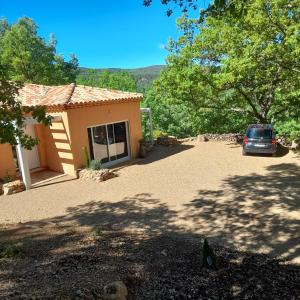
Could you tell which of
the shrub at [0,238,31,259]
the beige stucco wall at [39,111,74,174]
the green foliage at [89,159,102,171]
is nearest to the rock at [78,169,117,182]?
the green foliage at [89,159,102,171]

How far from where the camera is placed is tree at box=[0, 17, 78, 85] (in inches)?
1271

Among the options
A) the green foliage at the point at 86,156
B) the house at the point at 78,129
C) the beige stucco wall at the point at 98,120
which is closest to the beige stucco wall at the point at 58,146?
the house at the point at 78,129

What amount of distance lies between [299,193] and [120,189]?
6805 mm

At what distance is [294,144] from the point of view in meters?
18.8

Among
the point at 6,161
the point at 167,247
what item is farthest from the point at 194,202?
the point at 6,161

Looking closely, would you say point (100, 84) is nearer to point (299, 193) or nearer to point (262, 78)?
point (262, 78)

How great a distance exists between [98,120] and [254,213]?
10.1 m

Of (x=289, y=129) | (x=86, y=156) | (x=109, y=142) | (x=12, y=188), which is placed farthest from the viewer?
(x=289, y=129)

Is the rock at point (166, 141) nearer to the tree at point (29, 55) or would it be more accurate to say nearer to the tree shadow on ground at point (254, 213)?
the tree shadow on ground at point (254, 213)

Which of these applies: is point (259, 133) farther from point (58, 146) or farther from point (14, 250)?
point (14, 250)

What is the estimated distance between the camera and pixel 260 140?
58.3ft

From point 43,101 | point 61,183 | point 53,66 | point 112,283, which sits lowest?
point 61,183

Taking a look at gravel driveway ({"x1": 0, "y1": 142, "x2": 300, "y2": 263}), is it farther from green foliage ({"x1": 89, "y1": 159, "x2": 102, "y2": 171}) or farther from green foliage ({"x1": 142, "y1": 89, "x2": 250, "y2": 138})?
green foliage ({"x1": 142, "y1": 89, "x2": 250, "y2": 138})

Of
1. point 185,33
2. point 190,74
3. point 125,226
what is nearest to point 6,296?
point 125,226
